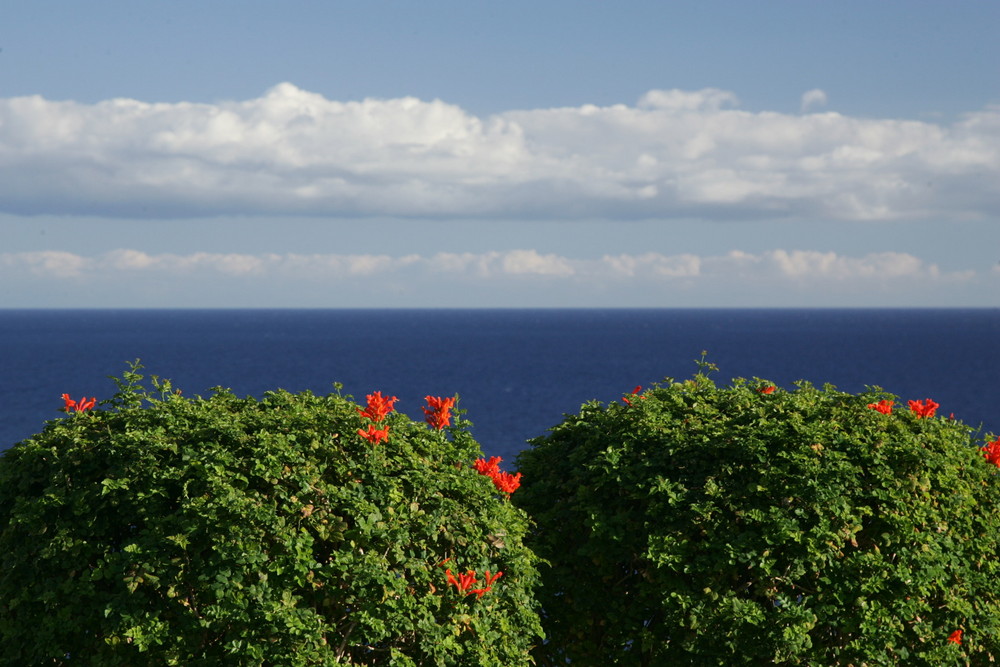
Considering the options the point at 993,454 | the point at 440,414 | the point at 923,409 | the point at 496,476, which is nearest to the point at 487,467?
the point at 496,476

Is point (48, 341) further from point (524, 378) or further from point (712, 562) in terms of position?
point (712, 562)

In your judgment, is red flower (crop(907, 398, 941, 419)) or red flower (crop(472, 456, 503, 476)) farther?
red flower (crop(907, 398, 941, 419))

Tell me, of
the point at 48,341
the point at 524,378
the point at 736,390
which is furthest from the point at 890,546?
the point at 48,341

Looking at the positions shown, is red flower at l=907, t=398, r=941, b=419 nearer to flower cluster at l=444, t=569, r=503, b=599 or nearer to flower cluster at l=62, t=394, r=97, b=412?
flower cluster at l=444, t=569, r=503, b=599

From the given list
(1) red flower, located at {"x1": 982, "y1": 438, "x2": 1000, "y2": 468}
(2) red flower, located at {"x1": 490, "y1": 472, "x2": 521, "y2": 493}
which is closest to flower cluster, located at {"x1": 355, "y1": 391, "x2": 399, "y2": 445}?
(2) red flower, located at {"x1": 490, "y1": 472, "x2": 521, "y2": 493}

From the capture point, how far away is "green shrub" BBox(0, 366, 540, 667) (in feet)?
20.1

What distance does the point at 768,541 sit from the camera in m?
7.22

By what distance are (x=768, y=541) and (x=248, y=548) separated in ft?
12.1

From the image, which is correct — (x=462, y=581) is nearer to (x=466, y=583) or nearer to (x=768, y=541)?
(x=466, y=583)

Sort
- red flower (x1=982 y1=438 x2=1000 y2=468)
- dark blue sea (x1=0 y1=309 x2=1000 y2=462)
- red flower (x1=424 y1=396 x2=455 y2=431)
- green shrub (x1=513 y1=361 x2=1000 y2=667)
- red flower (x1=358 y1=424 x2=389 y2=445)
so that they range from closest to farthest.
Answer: red flower (x1=358 y1=424 x2=389 y2=445) < green shrub (x1=513 y1=361 x2=1000 y2=667) < red flower (x1=424 y1=396 x2=455 y2=431) < red flower (x1=982 y1=438 x2=1000 y2=468) < dark blue sea (x1=0 y1=309 x2=1000 y2=462)

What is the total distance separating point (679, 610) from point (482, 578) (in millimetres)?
1581

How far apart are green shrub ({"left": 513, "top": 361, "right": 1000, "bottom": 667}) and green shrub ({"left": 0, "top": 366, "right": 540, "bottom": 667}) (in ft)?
3.21

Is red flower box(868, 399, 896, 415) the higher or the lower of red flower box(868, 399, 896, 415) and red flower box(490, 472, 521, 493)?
the higher

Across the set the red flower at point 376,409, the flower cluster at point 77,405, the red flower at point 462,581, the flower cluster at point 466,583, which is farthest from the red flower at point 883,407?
the flower cluster at point 77,405
